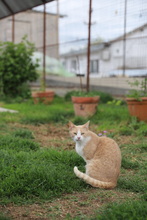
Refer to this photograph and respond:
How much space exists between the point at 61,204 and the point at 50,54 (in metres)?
11.9

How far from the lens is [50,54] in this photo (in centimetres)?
1427

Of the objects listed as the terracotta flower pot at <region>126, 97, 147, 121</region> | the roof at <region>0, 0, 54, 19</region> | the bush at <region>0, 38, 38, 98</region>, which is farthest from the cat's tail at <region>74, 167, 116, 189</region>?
the bush at <region>0, 38, 38, 98</region>

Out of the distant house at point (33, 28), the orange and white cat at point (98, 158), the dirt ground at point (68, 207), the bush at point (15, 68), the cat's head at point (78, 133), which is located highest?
the distant house at point (33, 28)

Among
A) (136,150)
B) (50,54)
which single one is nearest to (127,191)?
(136,150)

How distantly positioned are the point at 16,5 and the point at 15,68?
7.19 meters

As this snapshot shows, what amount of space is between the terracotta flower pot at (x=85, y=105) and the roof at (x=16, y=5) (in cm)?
359

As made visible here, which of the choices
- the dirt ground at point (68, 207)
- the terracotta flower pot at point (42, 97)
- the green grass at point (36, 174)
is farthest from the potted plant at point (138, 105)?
the terracotta flower pot at point (42, 97)

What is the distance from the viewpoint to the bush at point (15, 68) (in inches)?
434

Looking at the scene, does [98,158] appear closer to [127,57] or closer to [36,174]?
[36,174]

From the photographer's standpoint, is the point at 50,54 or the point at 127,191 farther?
the point at 50,54

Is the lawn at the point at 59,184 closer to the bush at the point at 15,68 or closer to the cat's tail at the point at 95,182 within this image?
the cat's tail at the point at 95,182

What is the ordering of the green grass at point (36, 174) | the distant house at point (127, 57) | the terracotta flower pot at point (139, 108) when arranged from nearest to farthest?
the green grass at point (36, 174) < the terracotta flower pot at point (139, 108) < the distant house at point (127, 57)

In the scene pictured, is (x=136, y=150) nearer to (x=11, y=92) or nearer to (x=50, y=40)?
(x=11, y=92)

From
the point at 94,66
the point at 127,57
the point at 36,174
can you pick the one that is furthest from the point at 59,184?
the point at 94,66
